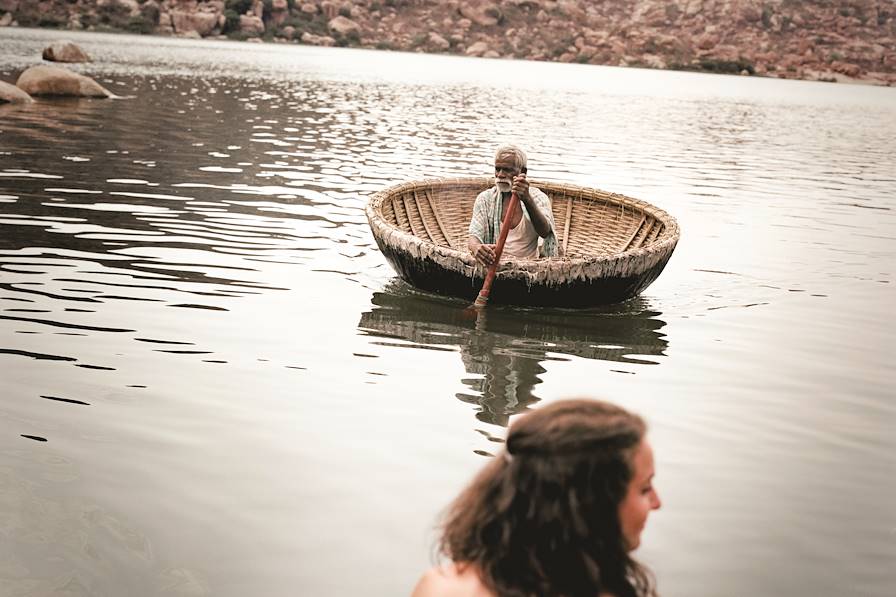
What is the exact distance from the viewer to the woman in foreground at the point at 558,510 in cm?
169

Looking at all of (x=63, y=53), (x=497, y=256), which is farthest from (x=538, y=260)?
(x=63, y=53)

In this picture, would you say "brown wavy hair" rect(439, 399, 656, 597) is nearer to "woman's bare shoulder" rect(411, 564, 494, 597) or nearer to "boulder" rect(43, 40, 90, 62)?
"woman's bare shoulder" rect(411, 564, 494, 597)

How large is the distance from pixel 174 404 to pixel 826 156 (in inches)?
828

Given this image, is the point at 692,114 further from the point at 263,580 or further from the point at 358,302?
the point at 263,580

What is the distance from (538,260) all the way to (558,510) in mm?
5689

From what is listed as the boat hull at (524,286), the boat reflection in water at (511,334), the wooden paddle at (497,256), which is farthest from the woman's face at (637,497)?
the boat hull at (524,286)

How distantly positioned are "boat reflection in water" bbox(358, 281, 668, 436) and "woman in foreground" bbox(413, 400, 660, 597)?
377cm

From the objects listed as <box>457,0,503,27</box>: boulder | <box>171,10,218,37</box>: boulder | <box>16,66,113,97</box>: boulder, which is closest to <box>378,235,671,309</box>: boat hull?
<box>16,66,113,97</box>: boulder

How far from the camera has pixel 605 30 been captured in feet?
371

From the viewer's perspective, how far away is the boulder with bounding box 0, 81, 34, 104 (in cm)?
2097

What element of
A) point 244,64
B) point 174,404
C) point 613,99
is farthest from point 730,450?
point 244,64

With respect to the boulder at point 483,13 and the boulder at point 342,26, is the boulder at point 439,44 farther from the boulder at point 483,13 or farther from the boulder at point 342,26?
the boulder at point 342,26

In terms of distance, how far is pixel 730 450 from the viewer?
5.10 m

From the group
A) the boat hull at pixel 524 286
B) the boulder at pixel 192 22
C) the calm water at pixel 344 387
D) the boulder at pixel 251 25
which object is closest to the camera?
the calm water at pixel 344 387
